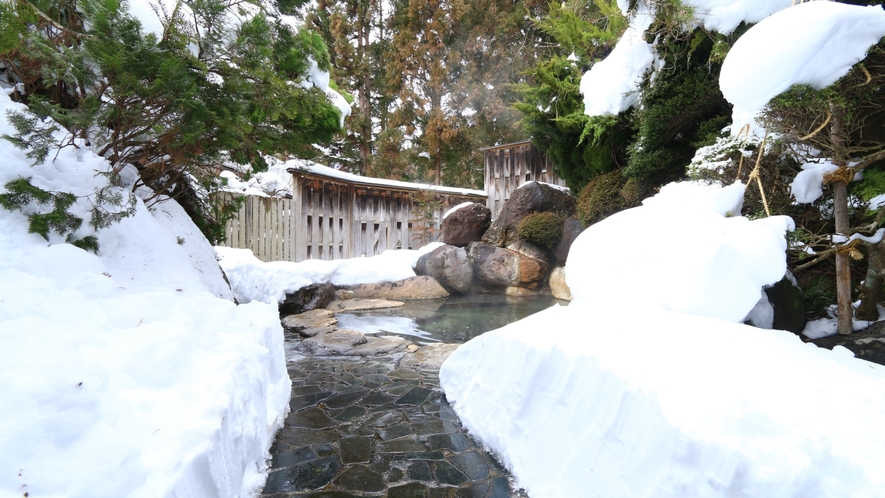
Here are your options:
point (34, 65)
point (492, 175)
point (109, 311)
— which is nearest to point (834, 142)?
point (109, 311)

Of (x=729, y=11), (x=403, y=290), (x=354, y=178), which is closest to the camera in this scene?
(x=729, y=11)

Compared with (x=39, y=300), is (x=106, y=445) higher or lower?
lower

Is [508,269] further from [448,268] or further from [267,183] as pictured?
[267,183]

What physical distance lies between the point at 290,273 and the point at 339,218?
11.2 ft

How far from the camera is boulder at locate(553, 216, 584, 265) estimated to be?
388 inches

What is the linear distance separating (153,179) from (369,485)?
3.63 metres

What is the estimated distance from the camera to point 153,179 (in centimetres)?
413


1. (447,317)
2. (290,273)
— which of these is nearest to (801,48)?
(447,317)

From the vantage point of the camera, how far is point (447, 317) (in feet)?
26.2

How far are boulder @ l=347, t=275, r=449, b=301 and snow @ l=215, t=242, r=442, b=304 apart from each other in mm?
191

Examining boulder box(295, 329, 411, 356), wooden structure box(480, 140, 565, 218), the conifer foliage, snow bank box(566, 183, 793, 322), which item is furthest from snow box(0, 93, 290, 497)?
wooden structure box(480, 140, 565, 218)

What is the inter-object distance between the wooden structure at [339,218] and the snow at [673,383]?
7.99 meters

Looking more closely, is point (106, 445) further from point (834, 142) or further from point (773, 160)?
point (773, 160)

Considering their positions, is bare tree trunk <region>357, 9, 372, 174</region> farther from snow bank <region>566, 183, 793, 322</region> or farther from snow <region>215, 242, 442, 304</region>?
snow bank <region>566, 183, 793, 322</region>
